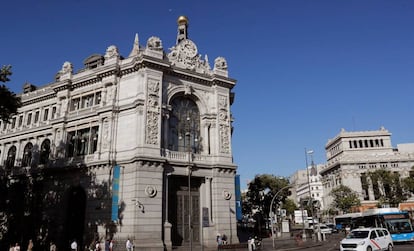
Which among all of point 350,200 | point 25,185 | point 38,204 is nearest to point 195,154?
point 38,204

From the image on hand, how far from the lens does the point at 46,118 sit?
39656 mm

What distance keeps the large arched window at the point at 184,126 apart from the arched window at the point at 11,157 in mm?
22633

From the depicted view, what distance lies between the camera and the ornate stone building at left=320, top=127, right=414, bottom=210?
83062 millimetres

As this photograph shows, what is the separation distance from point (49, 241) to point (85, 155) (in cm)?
938

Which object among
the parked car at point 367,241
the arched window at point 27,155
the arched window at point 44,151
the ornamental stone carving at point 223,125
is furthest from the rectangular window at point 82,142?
the parked car at point 367,241

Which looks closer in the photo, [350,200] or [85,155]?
[85,155]

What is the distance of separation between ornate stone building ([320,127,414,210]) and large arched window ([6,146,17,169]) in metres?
67.4

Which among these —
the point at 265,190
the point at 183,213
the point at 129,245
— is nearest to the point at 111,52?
the point at 183,213

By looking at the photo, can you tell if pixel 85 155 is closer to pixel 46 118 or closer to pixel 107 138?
pixel 107 138

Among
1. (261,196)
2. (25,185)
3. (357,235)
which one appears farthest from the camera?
(261,196)

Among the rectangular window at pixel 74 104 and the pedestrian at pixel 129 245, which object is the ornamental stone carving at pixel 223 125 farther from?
the rectangular window at pixel 74 104

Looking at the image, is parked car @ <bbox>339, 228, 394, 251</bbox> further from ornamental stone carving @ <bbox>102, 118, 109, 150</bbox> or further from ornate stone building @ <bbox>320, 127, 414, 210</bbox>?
ornate stone building @ <bbox>320, 127, 414, 210</bbox>

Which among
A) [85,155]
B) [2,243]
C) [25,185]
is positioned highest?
[85,155]

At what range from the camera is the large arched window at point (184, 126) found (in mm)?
33594
